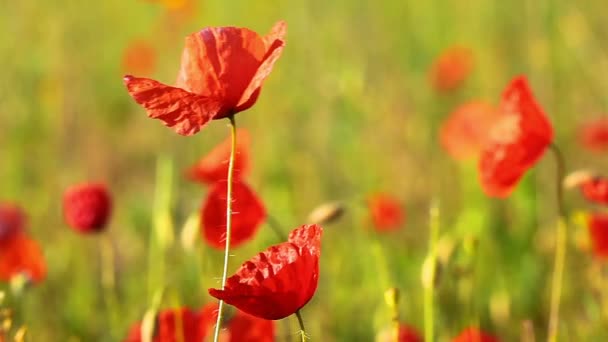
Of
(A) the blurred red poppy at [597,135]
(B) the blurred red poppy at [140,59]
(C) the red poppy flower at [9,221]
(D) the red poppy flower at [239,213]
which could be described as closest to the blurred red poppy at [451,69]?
(A) the blurred red poppy at [597,135]

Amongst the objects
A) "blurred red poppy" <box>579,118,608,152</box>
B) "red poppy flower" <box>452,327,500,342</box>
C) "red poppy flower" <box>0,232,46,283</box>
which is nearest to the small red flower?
"red poppy flower" <box>0,232,46,283</box>

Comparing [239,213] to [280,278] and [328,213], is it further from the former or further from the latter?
[280,278]

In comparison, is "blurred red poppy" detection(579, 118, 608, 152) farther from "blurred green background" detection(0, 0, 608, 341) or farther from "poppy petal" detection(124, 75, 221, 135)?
"poppy petal" detection(124, 75, 221, 135)

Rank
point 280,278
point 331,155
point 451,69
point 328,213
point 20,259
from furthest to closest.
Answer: point 451,69, point 331,155, point 20,259, point 328,213, point 280,278

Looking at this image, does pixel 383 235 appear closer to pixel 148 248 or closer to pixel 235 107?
pixel 148 248

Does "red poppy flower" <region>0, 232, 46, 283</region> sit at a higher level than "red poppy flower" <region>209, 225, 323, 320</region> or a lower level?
lower

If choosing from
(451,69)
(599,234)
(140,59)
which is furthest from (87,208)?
(140,59)
